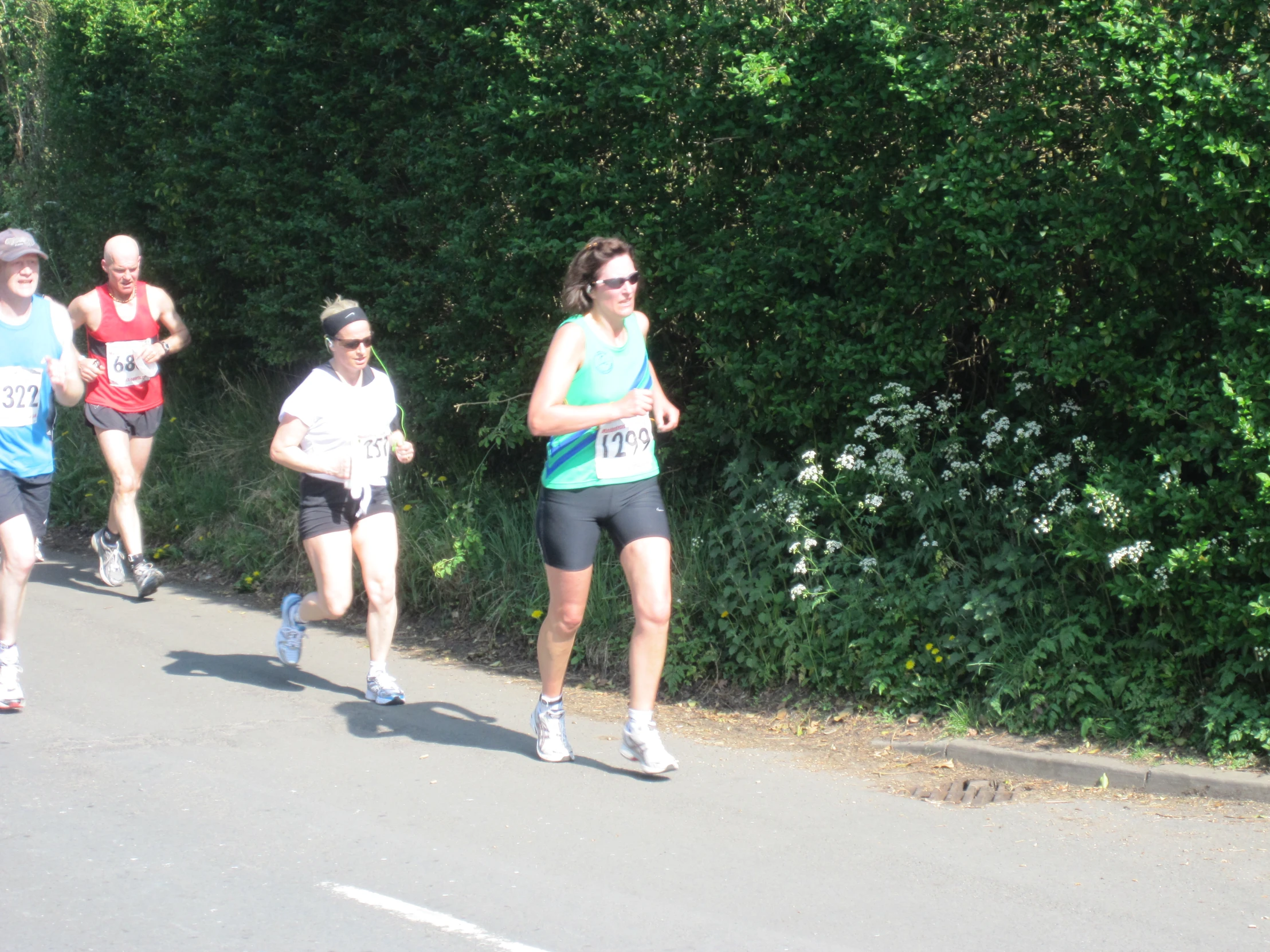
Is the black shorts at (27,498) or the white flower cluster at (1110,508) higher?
the white flower cluster at (1110,508)

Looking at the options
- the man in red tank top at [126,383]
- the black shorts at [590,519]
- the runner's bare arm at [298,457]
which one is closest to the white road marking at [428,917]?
the black shorts at [590,519]

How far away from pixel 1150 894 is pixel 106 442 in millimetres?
6809

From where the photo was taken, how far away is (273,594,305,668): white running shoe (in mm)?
6777

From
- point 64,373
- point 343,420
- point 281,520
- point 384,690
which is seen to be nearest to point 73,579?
point 281,520

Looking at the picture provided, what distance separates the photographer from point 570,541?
5266mm

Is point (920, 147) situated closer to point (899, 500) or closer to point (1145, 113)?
point (1145, 113)

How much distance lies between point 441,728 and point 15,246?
292cm

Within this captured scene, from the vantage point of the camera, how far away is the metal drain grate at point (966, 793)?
518 cm

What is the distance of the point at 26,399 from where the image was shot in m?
6.09

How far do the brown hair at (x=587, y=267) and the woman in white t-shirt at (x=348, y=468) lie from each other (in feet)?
4.15

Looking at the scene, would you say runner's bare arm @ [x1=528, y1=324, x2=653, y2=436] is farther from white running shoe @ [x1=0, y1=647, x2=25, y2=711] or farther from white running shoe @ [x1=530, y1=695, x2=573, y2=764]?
white running shoe @ [x1=0, y1=647, x2=25, y2=711]

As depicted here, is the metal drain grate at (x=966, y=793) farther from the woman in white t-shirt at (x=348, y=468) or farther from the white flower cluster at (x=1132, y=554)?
the woman in white t-shirt at (x=348, y=468)

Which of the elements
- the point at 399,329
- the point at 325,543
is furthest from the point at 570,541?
the point at 399,329

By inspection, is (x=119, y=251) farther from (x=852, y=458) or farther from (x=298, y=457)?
(x=852, y=458)
